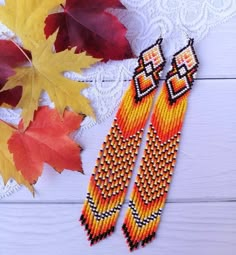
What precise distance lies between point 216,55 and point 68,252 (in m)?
0.38

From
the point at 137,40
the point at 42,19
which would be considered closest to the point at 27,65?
the point at 42,19

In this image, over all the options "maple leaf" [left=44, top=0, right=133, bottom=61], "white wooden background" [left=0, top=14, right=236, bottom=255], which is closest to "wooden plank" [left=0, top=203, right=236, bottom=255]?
"white wooden background" [left=0, top=14, right=236, bottom=255]

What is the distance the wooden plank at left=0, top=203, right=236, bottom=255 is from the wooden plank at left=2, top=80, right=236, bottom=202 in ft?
0.06

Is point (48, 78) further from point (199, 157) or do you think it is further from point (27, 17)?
point (199, 157)

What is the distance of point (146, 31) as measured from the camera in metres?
0.74

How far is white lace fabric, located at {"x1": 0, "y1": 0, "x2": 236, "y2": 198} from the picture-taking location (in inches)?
29.0

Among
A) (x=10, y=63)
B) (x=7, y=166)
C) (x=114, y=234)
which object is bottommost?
(x=114, y=234)

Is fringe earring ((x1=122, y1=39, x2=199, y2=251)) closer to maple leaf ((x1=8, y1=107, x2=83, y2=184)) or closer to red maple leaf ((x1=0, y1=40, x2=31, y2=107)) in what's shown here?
maple leaf ((x1=8, y1=107, x2=83, y2=184))

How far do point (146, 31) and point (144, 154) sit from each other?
193 millimetres

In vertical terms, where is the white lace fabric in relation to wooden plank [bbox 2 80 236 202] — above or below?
above

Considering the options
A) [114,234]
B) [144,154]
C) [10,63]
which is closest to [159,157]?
[144,154]

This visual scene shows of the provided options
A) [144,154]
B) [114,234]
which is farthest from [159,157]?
[114,234]

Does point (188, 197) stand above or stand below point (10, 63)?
below

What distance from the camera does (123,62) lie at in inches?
29.2
